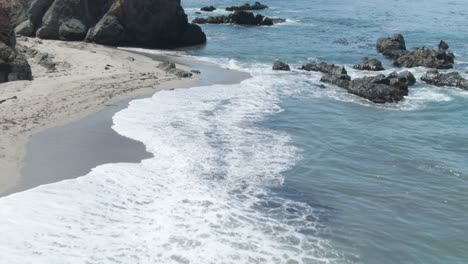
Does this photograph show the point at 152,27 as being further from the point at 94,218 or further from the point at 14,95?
the point at 94,218

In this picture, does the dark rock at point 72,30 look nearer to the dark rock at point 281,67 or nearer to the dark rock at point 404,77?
the dark rock at point 281,67

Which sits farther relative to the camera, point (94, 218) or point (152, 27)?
point (152, 27)

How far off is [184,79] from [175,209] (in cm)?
1538

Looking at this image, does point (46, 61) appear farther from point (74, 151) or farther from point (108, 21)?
point (74, 151)

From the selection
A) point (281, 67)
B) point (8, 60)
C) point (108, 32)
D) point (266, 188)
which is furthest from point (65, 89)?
point (108, 32)

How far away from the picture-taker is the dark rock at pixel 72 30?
37219mm

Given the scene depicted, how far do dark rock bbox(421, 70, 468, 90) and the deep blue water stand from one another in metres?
0.88

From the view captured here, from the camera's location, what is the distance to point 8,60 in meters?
21.5

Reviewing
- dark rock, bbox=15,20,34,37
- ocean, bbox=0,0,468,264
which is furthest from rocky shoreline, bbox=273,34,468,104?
dark rock, bbox=15,20,34,37

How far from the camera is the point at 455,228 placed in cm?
1242

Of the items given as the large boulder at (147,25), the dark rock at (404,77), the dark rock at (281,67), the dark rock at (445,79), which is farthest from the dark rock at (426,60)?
the large boulder at (147,25)

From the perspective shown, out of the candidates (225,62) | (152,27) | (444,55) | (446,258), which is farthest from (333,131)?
(152,27)

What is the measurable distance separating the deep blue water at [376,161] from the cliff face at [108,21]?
3.84m

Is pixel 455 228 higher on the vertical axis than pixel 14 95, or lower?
lower
